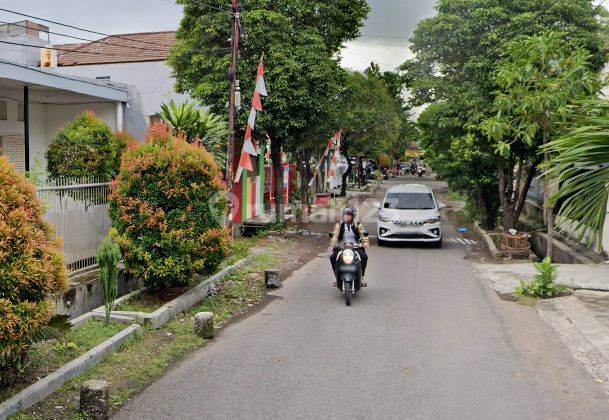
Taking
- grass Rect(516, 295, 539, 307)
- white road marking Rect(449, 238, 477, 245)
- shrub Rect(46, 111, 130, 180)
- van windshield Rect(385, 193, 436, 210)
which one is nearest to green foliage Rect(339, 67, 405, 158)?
white road marking Rect(449, 238, 477, 245)

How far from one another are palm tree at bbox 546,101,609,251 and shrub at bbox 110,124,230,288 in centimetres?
526

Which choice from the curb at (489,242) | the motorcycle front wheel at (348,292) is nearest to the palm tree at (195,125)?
the motorcycle front wheel at (348,292)

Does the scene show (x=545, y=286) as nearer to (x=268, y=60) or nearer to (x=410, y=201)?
(x=410, y=201)

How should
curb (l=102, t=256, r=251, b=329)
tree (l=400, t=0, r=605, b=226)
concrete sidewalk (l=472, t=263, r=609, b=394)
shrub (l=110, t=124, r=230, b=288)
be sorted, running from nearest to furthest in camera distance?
concrete sidewalk (l=472, t=263, r=609, b=394)
curb (l=102, t=256, r=251, b=329)
shrub (l=110, t=124, r=230, b=288)
tree (l=400, t=0, r=605, b=226)

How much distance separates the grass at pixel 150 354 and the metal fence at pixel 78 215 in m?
2.26

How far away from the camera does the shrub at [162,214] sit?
914cm

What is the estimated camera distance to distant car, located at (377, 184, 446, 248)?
17.2m

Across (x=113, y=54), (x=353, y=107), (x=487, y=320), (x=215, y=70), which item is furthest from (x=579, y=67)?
(x=353, y=107)

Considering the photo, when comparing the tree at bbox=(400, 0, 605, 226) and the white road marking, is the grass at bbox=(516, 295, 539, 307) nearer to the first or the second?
the tree at bbox=(400, 0, 605, 226)

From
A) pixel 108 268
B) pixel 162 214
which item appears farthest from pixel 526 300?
pixel 108 268

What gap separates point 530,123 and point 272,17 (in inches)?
330

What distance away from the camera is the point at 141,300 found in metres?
9.51

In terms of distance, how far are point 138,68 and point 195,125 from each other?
1382cm

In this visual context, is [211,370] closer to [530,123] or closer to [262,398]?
[262,398]
